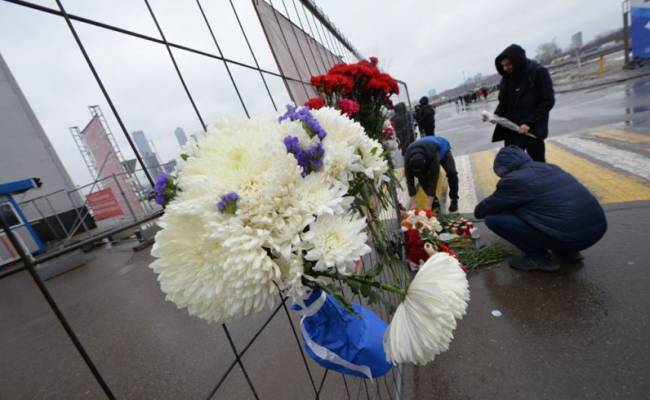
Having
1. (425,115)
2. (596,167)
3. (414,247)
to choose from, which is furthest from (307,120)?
(425,115)

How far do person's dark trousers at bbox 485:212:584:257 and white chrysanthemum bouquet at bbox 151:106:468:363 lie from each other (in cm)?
226

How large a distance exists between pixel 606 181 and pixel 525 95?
66.1 inches

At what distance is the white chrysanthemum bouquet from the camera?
0.56m

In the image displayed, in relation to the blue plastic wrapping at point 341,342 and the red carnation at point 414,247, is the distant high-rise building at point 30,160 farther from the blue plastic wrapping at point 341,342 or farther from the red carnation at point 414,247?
the blue plastic wrapping at point 341,342

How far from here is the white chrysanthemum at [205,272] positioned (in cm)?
56

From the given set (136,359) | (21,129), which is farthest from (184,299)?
(21,129)

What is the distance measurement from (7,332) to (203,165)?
612 cm

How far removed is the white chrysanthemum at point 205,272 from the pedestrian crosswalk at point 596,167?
3.96 metres

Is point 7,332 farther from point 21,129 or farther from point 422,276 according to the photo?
point 21,129

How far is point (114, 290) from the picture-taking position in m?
4.96

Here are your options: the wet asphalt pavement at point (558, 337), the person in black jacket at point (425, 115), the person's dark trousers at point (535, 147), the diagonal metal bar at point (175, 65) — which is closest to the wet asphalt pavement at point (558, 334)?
the wet asphalt pavement at point (558, 337)

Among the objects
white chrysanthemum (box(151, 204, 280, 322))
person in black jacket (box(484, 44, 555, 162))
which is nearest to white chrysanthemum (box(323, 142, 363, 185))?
white chrysanthemum (box(151, 204, 280, 322))

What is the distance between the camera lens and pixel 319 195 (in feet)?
2.03

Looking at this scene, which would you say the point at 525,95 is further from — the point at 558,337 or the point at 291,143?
the point at 291,143
